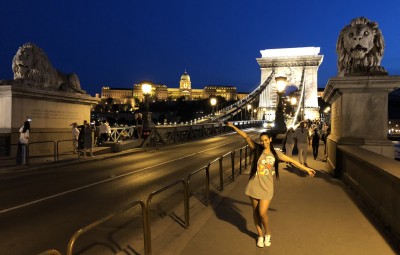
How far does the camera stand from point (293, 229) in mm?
6406

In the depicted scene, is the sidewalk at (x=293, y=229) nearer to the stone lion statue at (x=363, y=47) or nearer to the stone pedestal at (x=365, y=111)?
the stone pedestal at (x=365, y=111)

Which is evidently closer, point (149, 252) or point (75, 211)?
point (149, 252)

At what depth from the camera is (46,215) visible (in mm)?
7969

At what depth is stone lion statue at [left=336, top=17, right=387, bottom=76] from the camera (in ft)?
34.9

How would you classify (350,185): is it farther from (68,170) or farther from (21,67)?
(21,67)

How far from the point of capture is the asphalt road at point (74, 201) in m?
6.52

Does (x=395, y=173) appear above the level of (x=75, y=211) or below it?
above

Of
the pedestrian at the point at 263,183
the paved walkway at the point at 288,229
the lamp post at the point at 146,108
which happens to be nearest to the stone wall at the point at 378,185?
the paved walkway at the point at 288,229

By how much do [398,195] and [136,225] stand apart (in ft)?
14.1

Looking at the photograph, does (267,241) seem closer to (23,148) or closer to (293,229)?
(293,229)

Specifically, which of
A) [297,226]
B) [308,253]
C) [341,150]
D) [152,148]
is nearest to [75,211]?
[297,226]

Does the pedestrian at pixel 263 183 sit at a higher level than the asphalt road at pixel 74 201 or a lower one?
higher

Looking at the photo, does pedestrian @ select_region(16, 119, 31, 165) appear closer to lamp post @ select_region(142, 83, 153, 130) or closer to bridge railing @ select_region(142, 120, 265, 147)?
bridge railing @ select_region(142, 120, 265, 147)

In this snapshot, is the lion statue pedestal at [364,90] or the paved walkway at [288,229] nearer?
the paved walkway at [288,229]
